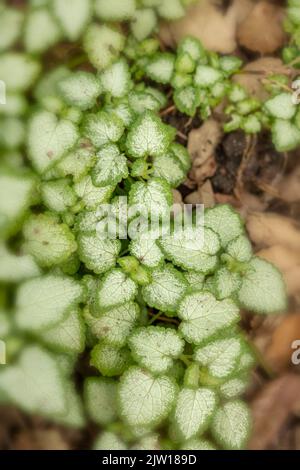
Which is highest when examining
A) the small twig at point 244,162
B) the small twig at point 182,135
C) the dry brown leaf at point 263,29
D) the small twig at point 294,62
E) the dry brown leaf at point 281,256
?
the dry brown leaf at point 263,29

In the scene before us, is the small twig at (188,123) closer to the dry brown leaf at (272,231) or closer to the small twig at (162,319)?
the dry brown leaf at (272,231)

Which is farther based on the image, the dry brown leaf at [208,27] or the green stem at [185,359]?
the dry brown leaf at [208,27]

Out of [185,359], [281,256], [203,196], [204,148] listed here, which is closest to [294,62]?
[204,148]

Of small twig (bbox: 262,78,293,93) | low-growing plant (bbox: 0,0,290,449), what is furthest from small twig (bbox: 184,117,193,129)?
small twig (bbox: 262,78,293,93)

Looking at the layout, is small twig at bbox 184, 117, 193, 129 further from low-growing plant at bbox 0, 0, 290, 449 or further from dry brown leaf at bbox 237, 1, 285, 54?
dry brown leaf at bbox 237, 1, 285, 54

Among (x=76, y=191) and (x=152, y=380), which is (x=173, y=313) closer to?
(x=152, y=380)

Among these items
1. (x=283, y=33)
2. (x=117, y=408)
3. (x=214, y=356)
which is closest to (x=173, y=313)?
(x=214, y=356)

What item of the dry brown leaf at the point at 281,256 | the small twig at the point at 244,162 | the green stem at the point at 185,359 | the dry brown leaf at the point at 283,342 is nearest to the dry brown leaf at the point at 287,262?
the dry brown leaf at the point at 281,256

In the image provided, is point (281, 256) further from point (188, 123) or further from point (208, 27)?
point (208, 27)
